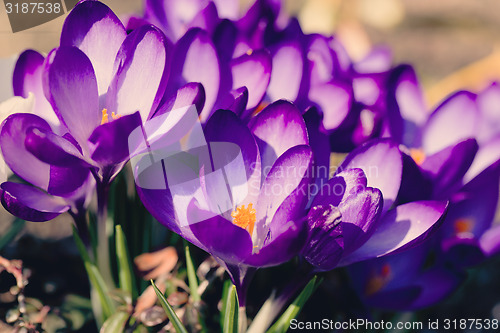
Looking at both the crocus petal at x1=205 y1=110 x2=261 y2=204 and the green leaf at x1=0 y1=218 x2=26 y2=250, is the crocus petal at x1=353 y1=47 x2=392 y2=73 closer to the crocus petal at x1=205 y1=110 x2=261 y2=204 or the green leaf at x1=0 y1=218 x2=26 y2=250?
the crocus petal at x1=205 y1=110 x2=261 y2=204

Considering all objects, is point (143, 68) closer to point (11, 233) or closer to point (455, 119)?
point (11, 233)

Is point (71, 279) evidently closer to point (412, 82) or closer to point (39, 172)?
point (39, 172)

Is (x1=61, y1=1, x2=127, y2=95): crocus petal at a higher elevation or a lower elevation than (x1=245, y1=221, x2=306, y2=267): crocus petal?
higher

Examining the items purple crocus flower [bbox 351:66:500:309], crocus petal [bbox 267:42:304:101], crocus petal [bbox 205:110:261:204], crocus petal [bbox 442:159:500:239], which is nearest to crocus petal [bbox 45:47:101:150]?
crocus petal [bbox 205:110:261:204]

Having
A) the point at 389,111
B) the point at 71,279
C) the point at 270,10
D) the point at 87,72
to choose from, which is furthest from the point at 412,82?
the point at 71,279

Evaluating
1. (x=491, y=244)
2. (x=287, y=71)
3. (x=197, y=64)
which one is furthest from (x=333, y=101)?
(x=491, y=244)

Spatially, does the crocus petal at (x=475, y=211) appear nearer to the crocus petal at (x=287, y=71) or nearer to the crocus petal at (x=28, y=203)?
the crocus petal at (x=287, y=71)
